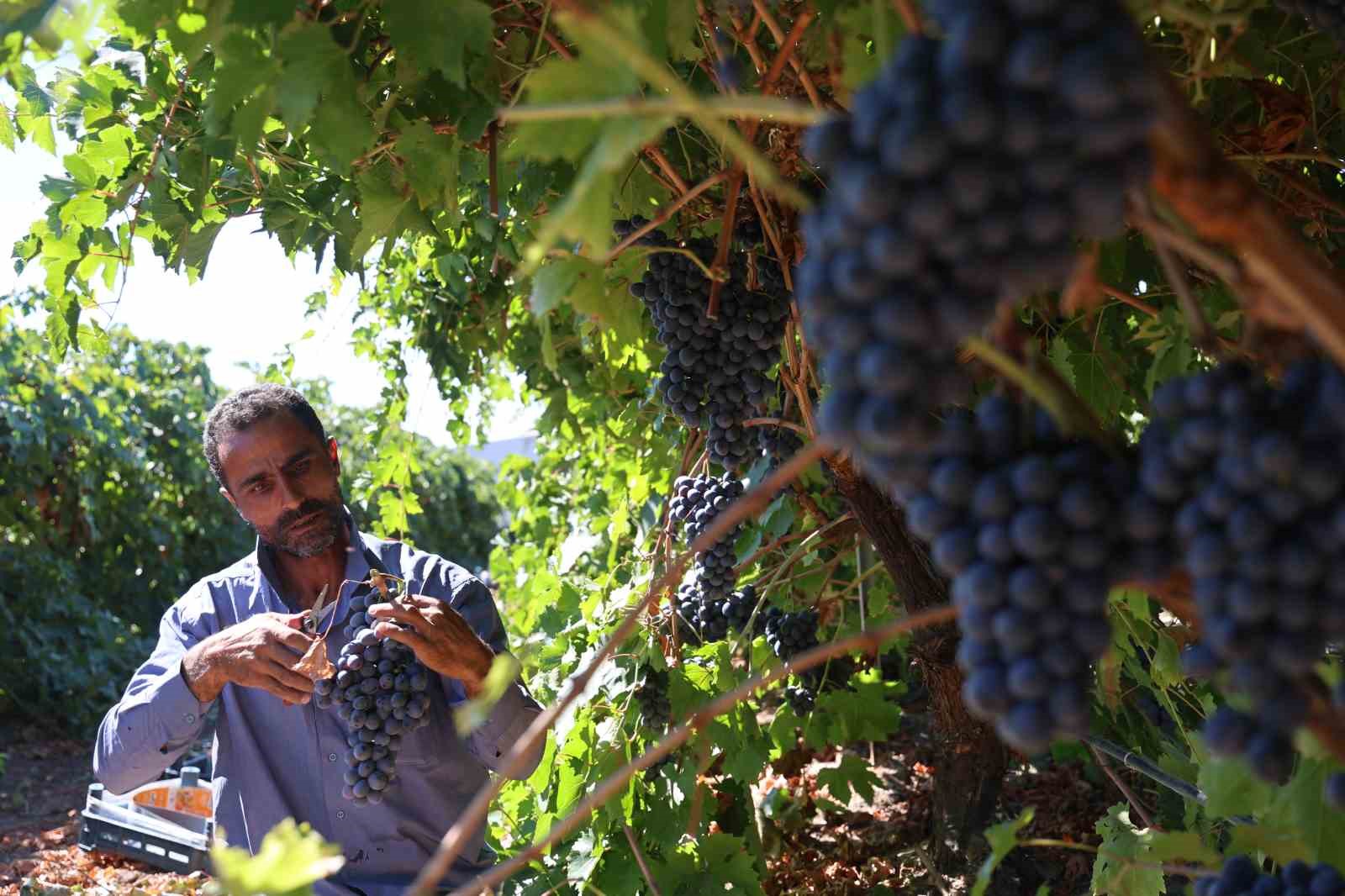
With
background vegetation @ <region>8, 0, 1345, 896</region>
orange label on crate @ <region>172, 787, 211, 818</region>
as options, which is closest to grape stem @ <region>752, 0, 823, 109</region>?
background vegetation @ <region>8, 0, 1345, 896</region>

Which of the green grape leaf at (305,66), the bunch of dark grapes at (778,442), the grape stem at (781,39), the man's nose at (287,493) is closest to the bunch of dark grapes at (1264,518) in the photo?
the grape stem at (781,39)

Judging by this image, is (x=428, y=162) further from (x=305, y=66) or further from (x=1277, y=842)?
(x=1277, y=842)

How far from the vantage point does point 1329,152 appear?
6.88ft

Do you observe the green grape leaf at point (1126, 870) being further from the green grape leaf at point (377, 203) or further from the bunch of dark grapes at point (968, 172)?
the green grape leaf at point (377, 203)

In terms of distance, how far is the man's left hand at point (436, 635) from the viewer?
2361 millimetres

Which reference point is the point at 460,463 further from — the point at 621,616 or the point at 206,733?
the point at 621,616

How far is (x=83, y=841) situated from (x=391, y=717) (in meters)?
3.48

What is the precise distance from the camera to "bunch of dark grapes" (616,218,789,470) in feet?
6.71

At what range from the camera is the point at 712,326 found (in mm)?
2074

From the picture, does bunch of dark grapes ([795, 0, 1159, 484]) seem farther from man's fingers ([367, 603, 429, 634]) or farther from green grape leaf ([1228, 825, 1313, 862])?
man's fingers ([367, 603, 429, 634])

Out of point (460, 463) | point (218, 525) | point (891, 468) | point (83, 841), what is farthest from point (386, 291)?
point (460, 463)

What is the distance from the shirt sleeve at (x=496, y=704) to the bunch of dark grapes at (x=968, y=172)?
2097mm

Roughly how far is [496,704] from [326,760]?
0.58 meters

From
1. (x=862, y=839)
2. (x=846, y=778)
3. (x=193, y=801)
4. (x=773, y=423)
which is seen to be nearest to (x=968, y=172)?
(x=773, y=423)
